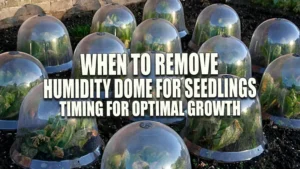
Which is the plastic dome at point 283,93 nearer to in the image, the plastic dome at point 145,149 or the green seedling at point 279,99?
the green seedling at point 279,99

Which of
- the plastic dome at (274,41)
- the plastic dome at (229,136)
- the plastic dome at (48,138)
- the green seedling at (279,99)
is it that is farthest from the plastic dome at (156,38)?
the plastic dome at (48,138)

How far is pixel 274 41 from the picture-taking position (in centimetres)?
516

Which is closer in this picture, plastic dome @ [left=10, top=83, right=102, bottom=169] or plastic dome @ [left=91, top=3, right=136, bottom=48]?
plastic dome @ [left=10, top=83, right=102, bottom=169]

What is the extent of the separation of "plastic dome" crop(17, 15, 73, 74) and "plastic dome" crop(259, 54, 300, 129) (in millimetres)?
2102

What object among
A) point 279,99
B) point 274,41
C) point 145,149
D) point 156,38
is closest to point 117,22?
point 156,38

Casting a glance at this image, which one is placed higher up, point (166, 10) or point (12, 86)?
point (12, 86)

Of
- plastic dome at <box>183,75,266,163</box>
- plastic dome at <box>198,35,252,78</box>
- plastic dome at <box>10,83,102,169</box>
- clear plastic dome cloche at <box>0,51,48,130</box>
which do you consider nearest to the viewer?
plastic dome at <box>10,83,102,169</box>

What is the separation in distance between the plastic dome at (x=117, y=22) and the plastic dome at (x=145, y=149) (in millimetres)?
2582

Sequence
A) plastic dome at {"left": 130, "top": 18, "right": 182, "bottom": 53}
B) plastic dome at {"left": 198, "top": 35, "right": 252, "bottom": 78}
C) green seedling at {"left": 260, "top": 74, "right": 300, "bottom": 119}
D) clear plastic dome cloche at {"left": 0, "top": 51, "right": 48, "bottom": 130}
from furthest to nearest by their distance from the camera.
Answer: plastic dome at {"left": 130, "top": 18, "right": 182, "bottom": 53} → plastic dome at {"left": 198, "top": 35, "right": 252, "bottom": 78} → green seedling at {"left": 260, "top": 74, "right": 300, "bottom": 119} → clear plastic dome cloche at {"left": 0, "top": 51, "right": 48, "bottom": 130}

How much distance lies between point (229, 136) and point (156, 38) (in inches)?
64.3

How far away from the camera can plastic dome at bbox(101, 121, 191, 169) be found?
2.87m

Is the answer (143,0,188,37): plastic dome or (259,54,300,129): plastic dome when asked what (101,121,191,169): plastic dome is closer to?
(259,54,300,129): plastic dome

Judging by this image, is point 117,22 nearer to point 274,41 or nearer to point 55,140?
point 274,41

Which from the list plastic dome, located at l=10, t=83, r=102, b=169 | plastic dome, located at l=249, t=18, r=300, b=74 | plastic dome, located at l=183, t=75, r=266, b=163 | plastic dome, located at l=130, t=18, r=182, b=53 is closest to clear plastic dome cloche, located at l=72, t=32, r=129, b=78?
plastic dome, located at l=130, t=18, r=182, b=53
